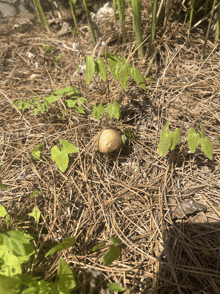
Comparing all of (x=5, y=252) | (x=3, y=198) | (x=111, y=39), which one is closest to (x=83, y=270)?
(x=5, y=252)

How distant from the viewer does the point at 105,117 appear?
64.7 inches

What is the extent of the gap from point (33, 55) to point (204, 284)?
252 centimetres

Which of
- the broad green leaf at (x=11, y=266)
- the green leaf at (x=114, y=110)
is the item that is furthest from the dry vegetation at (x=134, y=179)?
the broad green leaf at (x=11, y=266)

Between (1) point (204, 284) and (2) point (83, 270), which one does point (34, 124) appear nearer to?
(2) point (83, 270)

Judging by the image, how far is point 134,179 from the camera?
1.41 m

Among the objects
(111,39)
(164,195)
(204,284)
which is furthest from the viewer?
(111,39)

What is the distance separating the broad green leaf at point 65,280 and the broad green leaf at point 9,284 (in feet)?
0.54

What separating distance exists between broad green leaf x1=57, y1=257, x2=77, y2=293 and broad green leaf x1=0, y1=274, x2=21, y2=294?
163 millimetres

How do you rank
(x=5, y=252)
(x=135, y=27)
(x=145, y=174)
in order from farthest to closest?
(x=135, y=27) → (x=145, y=174) → (x=5, y=252)

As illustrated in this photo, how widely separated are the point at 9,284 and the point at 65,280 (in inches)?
8.6

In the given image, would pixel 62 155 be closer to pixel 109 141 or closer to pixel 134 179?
pixel 109 141

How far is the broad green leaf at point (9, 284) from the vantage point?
0.78 meters

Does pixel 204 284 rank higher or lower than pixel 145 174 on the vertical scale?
lower

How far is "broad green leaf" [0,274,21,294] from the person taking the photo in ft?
2.55
